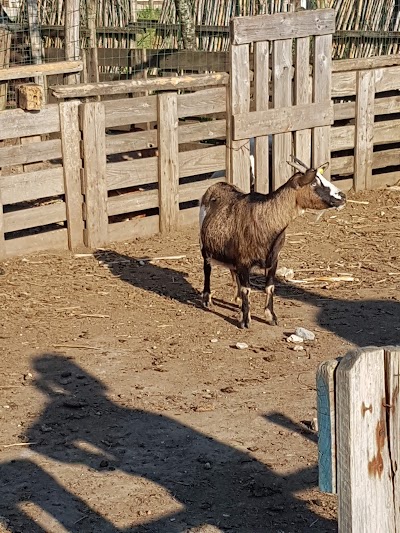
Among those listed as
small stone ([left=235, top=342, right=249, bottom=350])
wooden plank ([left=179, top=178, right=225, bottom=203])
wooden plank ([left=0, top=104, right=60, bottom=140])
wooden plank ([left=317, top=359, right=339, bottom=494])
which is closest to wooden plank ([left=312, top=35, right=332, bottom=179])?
wooden plank ([left=179, top=178, right=225, bottom=203])

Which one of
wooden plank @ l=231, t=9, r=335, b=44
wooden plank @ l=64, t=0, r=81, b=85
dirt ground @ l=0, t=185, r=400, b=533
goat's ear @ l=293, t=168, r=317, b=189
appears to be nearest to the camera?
dirt ground @ l=0, t=185, r=400, b=533

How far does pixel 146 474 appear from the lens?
5.63 metres

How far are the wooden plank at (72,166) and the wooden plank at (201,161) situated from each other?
1300 millimetres

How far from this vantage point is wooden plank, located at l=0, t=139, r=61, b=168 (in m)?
9.95

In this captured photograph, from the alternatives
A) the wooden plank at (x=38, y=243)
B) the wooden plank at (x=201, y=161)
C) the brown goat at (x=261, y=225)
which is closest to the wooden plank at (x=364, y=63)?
the wooden plank at (x=201, y=161)

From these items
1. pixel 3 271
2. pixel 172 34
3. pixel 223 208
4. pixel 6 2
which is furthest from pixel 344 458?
pixel 6 2

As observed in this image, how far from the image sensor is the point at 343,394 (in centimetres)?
275

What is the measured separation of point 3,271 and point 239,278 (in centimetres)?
255

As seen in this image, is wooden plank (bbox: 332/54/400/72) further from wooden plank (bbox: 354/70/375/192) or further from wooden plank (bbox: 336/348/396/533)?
wooden plank (bbox: 336/348/396/533)

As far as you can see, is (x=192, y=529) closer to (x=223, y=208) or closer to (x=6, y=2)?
(x=223, y=208)

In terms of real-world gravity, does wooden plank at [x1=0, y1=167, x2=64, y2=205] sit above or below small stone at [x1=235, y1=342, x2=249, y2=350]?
above

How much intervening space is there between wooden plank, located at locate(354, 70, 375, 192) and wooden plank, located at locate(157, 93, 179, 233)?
111 inches

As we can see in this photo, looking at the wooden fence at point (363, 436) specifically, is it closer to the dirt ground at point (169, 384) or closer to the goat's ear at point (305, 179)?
the dirt ground at point (169, 384)

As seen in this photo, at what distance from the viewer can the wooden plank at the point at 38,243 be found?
10.1 meters
